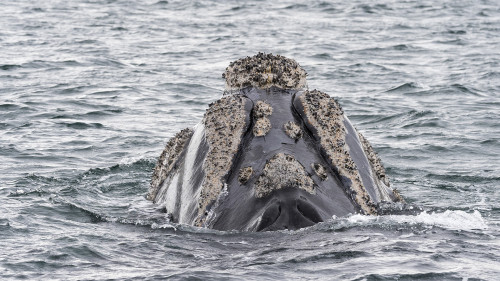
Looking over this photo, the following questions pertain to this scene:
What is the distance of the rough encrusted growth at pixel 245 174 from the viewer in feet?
21.1

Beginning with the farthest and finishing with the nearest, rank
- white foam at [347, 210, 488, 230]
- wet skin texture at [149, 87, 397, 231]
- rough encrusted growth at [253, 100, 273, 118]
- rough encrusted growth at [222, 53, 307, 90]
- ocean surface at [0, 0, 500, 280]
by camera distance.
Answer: rough encrusted growth at [222, 53, 307, 90] → rough encrusted growth at [253, 100, 273, 118] → white foam at [347, 210, 488, 230] → wet skin texture at [149, 87, 397, 231] → ocean surface at [0, 0, 500, 280]

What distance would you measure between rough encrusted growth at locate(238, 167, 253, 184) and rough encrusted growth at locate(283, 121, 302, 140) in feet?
1.68

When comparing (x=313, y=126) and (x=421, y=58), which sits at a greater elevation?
(x=313, y=126)

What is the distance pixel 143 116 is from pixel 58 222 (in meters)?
7.09

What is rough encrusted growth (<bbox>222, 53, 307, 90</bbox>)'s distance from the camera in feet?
24.2

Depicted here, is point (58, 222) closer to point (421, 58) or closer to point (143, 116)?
point (143, 116)

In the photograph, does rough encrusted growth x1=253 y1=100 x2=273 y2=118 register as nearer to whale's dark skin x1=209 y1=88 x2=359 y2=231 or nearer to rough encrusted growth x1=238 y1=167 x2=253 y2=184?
whale's dark skin x1=209 y1=88 x2=359 y2=231

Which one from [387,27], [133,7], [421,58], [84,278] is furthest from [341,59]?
[84,278]

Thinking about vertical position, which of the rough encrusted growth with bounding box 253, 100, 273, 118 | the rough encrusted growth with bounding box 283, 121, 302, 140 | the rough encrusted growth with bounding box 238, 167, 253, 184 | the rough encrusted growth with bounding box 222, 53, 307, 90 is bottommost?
the rough encrusted growth with bounding box 238, 167, 253, 184

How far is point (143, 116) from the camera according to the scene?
1498cm

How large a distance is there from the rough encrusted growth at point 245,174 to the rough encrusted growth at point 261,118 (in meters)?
0.41

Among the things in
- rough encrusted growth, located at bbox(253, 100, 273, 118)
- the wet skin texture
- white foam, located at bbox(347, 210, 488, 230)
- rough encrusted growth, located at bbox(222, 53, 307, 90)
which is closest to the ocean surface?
white foam, located at bbox(347, 210, 488, 230)

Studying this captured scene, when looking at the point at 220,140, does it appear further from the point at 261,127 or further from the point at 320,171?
the point at 320,171

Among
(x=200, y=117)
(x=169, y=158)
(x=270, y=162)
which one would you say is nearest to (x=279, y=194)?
(x=270, y=162)
